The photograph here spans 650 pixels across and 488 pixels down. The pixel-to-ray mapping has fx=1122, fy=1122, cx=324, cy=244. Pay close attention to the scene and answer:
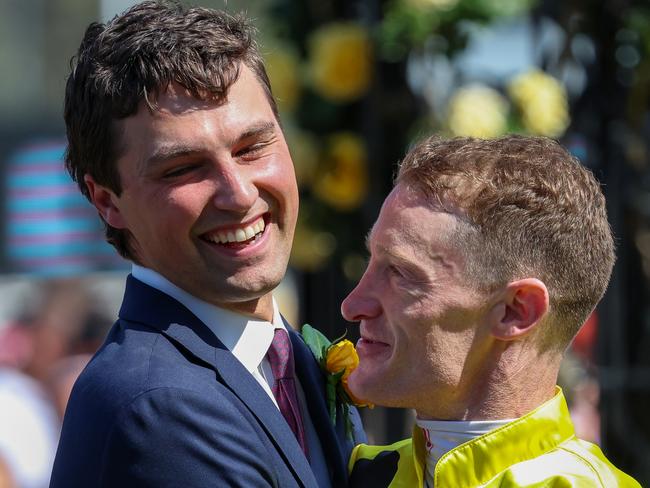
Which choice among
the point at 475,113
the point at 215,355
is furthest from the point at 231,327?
the point at 475,113

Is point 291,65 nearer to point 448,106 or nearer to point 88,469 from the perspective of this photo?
point 448,106

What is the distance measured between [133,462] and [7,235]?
2.94 m

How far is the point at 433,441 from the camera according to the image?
2248 mm

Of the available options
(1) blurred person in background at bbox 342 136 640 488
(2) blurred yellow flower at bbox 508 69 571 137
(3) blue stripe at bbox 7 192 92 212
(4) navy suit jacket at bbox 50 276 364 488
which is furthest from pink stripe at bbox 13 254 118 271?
(1) blurred person in background at bbox 342 136 640 488

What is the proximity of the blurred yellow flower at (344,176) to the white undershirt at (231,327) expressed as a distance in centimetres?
195

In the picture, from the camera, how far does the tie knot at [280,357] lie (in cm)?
240

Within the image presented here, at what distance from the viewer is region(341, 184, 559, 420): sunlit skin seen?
220 centimetres

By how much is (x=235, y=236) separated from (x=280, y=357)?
0.29 m

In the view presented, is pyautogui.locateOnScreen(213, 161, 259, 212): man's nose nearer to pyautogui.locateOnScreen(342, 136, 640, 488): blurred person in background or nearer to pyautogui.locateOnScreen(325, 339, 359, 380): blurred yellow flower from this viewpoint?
pyautogui.locateOnScreen(342, 136, 640, 488): blurred person in background

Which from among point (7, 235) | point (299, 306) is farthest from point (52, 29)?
point (299, 306)

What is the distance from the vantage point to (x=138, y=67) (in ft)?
7.34

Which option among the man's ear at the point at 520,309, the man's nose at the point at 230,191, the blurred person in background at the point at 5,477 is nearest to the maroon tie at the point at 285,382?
the man's nose at the point at 230,191

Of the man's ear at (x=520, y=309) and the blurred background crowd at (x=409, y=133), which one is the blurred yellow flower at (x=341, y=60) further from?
the man's ear at (x=520, y=309)

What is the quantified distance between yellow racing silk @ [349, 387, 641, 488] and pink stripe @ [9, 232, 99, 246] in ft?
9.56
